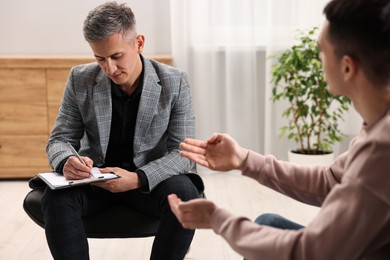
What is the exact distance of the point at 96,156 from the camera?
2.15m

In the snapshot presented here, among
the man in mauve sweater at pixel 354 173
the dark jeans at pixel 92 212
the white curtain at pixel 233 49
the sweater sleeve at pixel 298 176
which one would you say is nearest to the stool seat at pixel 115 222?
the dark jeans at pixel 92 212

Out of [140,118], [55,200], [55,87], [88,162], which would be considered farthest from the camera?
[55,87]

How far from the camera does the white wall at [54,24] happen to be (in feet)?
13.0

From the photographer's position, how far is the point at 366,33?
3.30ft

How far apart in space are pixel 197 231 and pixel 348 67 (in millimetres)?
1994

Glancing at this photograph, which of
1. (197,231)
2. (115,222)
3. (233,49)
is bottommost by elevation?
(197,231)

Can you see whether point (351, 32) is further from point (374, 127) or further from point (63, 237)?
point (63, 237)

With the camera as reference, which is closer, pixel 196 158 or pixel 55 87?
pixel 196 158

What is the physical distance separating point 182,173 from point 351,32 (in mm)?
1161

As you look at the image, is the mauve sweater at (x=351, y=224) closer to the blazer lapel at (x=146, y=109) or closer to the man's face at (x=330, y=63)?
the man's face at (x=330, y=63)

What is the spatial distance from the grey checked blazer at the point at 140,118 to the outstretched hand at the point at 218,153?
421mm

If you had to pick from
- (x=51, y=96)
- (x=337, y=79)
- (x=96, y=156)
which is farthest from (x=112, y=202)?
(x=51, y=96)

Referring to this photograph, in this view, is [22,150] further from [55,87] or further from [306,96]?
[306,96]

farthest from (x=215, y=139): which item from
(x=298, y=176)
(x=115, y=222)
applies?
(x=115, y=222)
